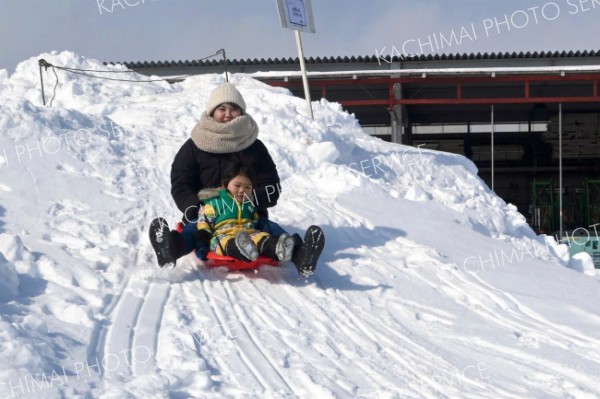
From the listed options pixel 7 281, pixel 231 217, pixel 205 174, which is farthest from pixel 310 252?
pixel 7 281

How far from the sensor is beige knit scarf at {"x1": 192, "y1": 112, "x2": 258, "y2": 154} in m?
5.11

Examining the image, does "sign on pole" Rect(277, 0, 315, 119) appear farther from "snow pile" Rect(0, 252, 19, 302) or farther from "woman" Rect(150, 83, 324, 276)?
"snow pile" Rect(0, 252, 19, 302)

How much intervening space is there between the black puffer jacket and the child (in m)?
0.07

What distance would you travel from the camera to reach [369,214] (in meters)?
6.59

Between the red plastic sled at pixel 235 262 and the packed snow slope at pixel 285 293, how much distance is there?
8 centimetres

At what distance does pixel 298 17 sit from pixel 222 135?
4.74 m

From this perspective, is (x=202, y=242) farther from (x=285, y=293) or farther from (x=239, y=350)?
(x=239, y=350)

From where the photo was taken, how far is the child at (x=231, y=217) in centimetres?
467

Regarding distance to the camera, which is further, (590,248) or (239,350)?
(590,248)

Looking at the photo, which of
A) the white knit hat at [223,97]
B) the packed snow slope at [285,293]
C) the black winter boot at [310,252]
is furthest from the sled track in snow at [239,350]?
the white knit hat at [223,97]

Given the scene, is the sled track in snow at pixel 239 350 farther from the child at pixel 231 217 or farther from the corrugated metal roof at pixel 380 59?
the corrugated metal roof at pixel 380 59

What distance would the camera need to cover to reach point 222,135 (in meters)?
5.11

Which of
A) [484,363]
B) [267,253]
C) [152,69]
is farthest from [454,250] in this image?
[152,69]

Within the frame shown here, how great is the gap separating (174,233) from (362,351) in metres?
1.52
